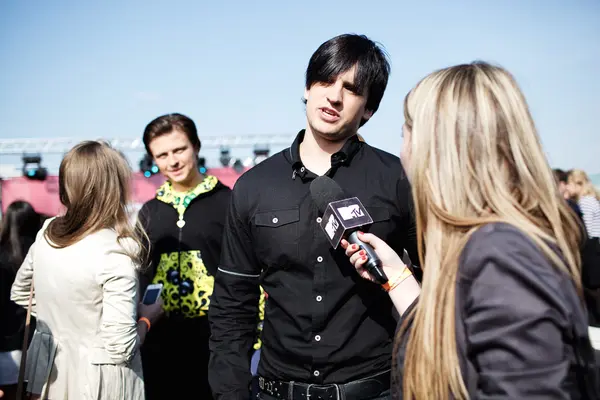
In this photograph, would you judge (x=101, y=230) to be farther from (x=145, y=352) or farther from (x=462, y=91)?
(x=462, y=91)

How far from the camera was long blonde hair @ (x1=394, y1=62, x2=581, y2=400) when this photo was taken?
1222 mm

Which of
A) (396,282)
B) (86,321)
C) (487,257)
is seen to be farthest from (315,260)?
(86,321)

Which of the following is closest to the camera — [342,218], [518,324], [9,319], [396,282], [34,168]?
[518,324]

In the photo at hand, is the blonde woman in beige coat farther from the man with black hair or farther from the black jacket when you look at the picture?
the black jacket

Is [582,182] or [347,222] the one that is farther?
[582,182]

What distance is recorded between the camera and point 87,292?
243cm

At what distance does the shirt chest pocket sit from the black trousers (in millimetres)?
1511

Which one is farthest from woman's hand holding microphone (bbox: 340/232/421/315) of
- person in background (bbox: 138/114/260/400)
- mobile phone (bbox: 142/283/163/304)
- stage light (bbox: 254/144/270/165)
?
stage light (bbox: 254/144/270/165)

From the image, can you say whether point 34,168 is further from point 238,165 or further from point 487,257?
point 487,257

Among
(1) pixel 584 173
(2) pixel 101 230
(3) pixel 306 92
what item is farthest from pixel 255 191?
(1) pixel 584 173

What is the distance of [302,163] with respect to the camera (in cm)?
228

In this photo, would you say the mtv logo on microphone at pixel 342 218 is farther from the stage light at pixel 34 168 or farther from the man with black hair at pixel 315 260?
the stage light at pixel 34 168

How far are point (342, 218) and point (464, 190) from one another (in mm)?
563

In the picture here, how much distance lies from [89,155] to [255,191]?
946 mm
